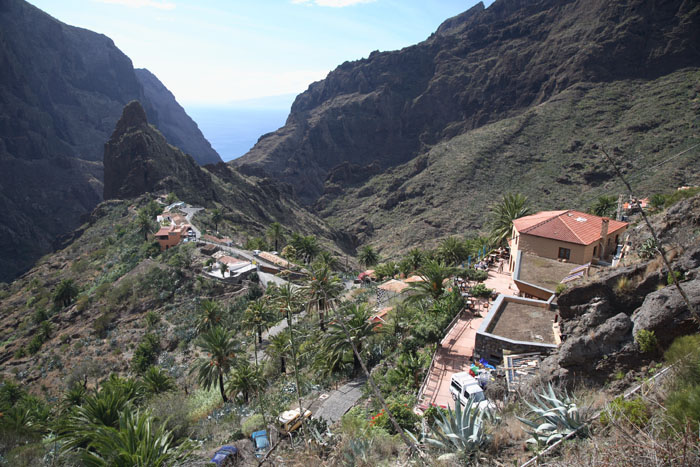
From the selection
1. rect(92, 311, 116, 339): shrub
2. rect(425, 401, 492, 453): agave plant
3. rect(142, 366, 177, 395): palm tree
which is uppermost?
rect(425, 401, 492, 453): agave plant

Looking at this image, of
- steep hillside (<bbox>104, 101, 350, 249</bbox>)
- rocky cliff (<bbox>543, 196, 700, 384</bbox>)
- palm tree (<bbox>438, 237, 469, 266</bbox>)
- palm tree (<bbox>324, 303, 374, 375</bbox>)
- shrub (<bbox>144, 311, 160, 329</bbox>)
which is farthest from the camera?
steep hillside (<bbox>104, 101, 350, 249</bbox>)

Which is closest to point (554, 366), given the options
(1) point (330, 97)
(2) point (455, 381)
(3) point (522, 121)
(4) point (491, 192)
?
(2) point (455, 381)

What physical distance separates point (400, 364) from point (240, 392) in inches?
466

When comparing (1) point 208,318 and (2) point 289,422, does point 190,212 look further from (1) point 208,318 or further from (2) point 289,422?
(2) point 289,422

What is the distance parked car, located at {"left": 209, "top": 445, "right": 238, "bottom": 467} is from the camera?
10.8 meters

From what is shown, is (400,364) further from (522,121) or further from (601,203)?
(522,121)

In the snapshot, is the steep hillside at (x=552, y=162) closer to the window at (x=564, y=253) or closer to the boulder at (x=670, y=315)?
the window at (x=564, y=253)

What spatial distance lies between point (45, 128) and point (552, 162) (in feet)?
548

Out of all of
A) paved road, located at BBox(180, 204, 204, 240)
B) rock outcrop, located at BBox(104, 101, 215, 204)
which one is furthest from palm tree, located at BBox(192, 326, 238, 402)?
rock outcrop, located at BBox(104, 101, 215, 204)

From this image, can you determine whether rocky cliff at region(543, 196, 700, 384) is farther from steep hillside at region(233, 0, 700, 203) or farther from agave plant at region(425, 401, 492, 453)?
steep hillside at region(233, 0, 700, 203)

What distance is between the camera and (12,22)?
506 ft

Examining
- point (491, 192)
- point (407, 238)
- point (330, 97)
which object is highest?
point (330, 97)

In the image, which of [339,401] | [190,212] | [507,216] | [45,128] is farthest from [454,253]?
[45,128]

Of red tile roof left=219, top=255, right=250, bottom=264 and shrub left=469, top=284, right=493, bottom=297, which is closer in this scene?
shrub left=469, top=284, right=493, bottom=297
